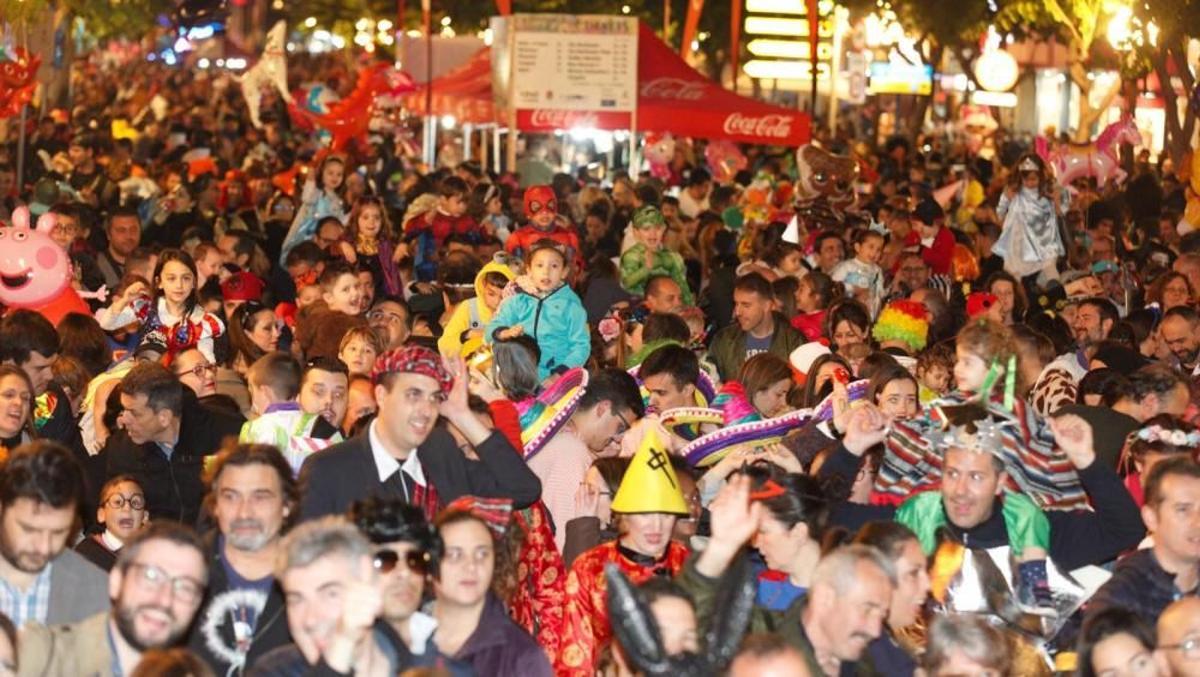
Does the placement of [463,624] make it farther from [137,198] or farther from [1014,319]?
[137,198]

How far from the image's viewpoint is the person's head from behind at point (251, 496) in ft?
24.8

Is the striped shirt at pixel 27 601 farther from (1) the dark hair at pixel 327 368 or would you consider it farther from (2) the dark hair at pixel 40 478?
(1) the dark hair at pixel 327 368

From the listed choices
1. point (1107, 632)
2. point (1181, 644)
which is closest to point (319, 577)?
point (1107, 632)

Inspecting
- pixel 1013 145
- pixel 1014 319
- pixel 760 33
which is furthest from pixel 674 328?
pixel 1013 145

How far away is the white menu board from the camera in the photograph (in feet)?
84.4

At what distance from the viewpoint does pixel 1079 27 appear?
33.8 meters

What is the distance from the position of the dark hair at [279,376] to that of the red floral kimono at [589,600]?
2.59 metres

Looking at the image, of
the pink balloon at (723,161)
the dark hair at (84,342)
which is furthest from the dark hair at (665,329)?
the pink balloon at (723,161)

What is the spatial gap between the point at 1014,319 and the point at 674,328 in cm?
363

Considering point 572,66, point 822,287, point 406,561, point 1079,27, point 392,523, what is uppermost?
point 1079,27

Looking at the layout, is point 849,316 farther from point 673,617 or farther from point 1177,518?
point 673,617

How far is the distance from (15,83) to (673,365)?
931cm

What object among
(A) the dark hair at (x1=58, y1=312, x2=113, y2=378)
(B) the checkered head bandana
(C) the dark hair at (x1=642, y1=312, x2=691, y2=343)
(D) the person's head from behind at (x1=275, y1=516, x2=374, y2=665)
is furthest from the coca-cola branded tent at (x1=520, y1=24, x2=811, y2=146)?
(D) the person's head from behind at (x1=275, y1=516, x2=374, y2=665)

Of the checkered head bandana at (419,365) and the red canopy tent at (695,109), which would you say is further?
the red canopy tent at (695,109)
